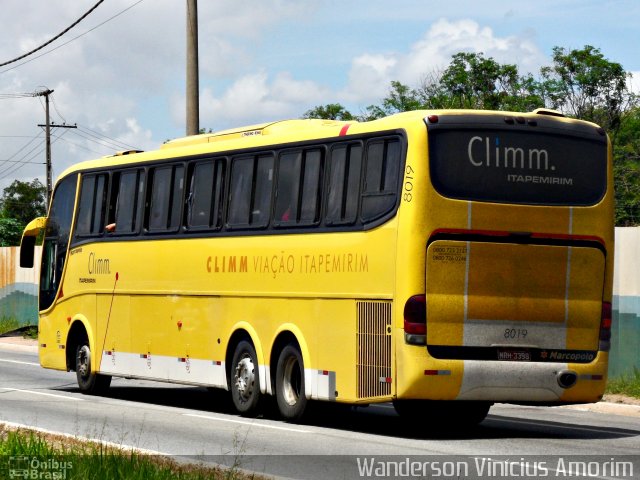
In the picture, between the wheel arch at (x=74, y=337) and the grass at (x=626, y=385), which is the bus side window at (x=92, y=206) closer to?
the wheel arch at (x=74, y=337)

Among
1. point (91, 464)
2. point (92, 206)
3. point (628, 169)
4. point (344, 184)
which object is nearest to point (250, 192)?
point (344, 184)

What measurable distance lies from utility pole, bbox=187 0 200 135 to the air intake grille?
12828 millimetres

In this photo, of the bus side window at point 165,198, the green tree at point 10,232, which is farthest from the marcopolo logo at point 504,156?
the green tree at point 10,232

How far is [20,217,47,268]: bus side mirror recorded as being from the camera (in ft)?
79.2

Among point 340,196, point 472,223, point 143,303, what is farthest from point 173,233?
point 472,223

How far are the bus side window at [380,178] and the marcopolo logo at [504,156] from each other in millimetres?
848

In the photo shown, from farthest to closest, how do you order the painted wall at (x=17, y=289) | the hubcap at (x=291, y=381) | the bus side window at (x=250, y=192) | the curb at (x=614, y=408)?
the painted wall at (x=17, y=289), the curb at (x=614, y=408), the bus side window at (x=250, y=192), the hubcap at (x=291, y=381)

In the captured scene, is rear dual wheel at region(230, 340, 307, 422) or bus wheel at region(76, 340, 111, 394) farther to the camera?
bus wheel at region(76, 340, 111, 394)

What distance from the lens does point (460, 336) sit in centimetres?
1513

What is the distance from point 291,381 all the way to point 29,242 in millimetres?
8640

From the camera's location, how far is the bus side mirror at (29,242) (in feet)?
79.2

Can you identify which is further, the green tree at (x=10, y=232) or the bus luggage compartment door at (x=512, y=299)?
the green tree at (x=10, y=232)

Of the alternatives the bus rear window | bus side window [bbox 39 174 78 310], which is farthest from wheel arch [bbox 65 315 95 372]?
the bus rear window

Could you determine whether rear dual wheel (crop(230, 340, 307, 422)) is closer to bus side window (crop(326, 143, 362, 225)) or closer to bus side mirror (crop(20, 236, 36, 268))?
bus side window (crop(326, 143, 362, 225))
